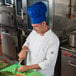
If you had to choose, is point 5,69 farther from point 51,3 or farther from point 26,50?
point 51,3

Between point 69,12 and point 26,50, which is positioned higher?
point 69,12

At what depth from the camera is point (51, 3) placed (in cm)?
329

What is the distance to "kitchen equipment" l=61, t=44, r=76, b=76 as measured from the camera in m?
3.09

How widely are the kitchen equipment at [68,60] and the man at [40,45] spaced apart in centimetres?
88

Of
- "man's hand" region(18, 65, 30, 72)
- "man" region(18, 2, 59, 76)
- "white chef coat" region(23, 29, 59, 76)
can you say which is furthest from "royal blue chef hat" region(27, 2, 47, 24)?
"man's hand" region(18, 65, 30, 72)

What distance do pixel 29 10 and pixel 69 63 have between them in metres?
1.31

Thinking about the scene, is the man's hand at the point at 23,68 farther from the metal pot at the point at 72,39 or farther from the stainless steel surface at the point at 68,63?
the metal pot at the point at 72,39

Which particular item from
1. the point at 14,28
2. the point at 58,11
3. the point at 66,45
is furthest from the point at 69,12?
the point at 14,28

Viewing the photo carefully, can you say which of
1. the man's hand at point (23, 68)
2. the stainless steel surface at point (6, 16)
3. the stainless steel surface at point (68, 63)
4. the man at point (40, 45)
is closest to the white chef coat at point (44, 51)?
the man at point (40, 45)

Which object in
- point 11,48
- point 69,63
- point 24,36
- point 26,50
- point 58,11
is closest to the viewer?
point 26,50

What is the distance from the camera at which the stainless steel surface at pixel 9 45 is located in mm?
4238

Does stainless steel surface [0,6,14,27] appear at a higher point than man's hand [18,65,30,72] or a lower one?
higher

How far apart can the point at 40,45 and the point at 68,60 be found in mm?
990

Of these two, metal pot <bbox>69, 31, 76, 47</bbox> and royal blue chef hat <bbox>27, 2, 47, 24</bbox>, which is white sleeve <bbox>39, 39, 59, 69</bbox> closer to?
royal blue chef hat <bbox>27, 2, 47, 24</bbox>
